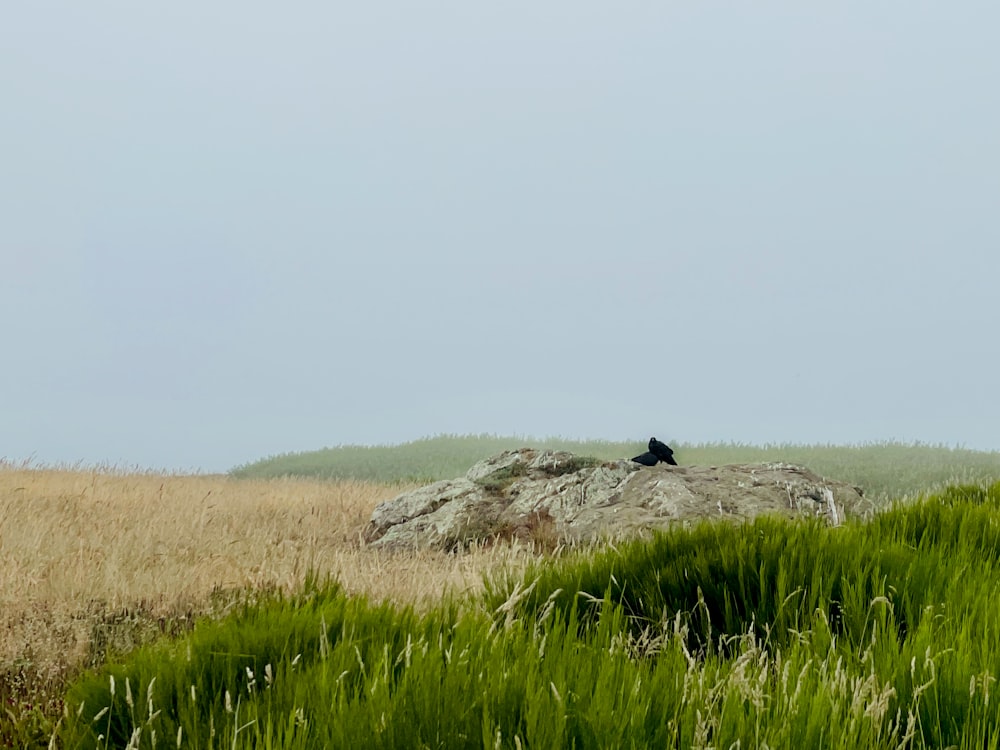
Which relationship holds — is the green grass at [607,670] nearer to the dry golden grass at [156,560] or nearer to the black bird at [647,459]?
the dry golden grass at [156,560]

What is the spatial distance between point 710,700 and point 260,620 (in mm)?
1881

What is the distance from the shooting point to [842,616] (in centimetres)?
383

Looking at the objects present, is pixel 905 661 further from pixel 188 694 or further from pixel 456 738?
pixel 188 694

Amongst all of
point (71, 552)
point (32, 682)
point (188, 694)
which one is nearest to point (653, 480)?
point (71, 552)

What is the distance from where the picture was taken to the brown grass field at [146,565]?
4.80m

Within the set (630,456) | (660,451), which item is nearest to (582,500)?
(660,451)

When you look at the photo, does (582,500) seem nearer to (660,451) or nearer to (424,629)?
(660,451)

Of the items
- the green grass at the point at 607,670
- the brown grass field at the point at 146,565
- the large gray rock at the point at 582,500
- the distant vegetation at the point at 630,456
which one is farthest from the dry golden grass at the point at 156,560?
the distant vegetation at the point at 630,456

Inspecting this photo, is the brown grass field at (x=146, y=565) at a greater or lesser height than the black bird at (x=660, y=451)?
lesser

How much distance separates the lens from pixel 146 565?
22.8 feet

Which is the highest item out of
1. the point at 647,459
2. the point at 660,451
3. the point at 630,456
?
the point at 660,451

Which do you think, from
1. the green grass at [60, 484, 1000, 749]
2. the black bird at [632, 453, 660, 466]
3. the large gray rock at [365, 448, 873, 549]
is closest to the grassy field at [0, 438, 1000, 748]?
the green grass at [60, 484, 1000, 749]

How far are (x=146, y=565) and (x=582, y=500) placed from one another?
4887mm

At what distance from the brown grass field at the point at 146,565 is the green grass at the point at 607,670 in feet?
4.25
